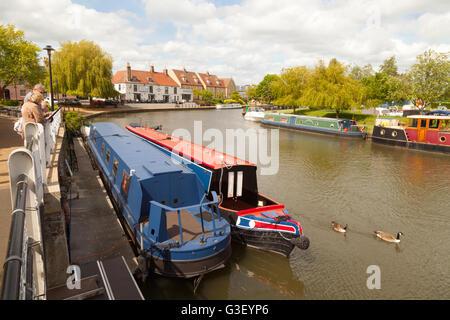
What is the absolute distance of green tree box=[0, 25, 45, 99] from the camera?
33719 mm

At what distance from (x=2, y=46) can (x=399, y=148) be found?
4439 cm

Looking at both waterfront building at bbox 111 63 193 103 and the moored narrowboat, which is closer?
the moored narrowboat

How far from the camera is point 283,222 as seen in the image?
898 cm

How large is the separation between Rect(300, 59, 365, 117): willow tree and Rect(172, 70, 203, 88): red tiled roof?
187 feet

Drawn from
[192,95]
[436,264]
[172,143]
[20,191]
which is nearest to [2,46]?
[172,143]

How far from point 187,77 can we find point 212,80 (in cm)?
1452

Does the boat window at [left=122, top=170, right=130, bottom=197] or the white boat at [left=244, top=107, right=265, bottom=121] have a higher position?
the white boat at [left=244, top=107, right=265, bottom=121]

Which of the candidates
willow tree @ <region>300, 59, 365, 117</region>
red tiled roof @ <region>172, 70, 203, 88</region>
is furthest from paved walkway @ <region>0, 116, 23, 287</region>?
red tiled roof @ <region>172, 70, 203, 88</region>

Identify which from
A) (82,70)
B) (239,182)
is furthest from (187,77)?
(239,182)

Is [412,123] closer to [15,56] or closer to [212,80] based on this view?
[15,56]

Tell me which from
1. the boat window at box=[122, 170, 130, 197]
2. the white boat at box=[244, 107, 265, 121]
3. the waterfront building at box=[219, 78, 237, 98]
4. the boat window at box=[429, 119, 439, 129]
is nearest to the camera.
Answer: the boat window at box=[122, 170, 130, 197]

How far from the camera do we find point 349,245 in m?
10.2

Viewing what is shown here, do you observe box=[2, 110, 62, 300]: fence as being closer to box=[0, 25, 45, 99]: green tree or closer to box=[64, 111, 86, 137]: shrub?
box=[64, 111, 86, 137]: shrub

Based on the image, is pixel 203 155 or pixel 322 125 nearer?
pixel 203 155
